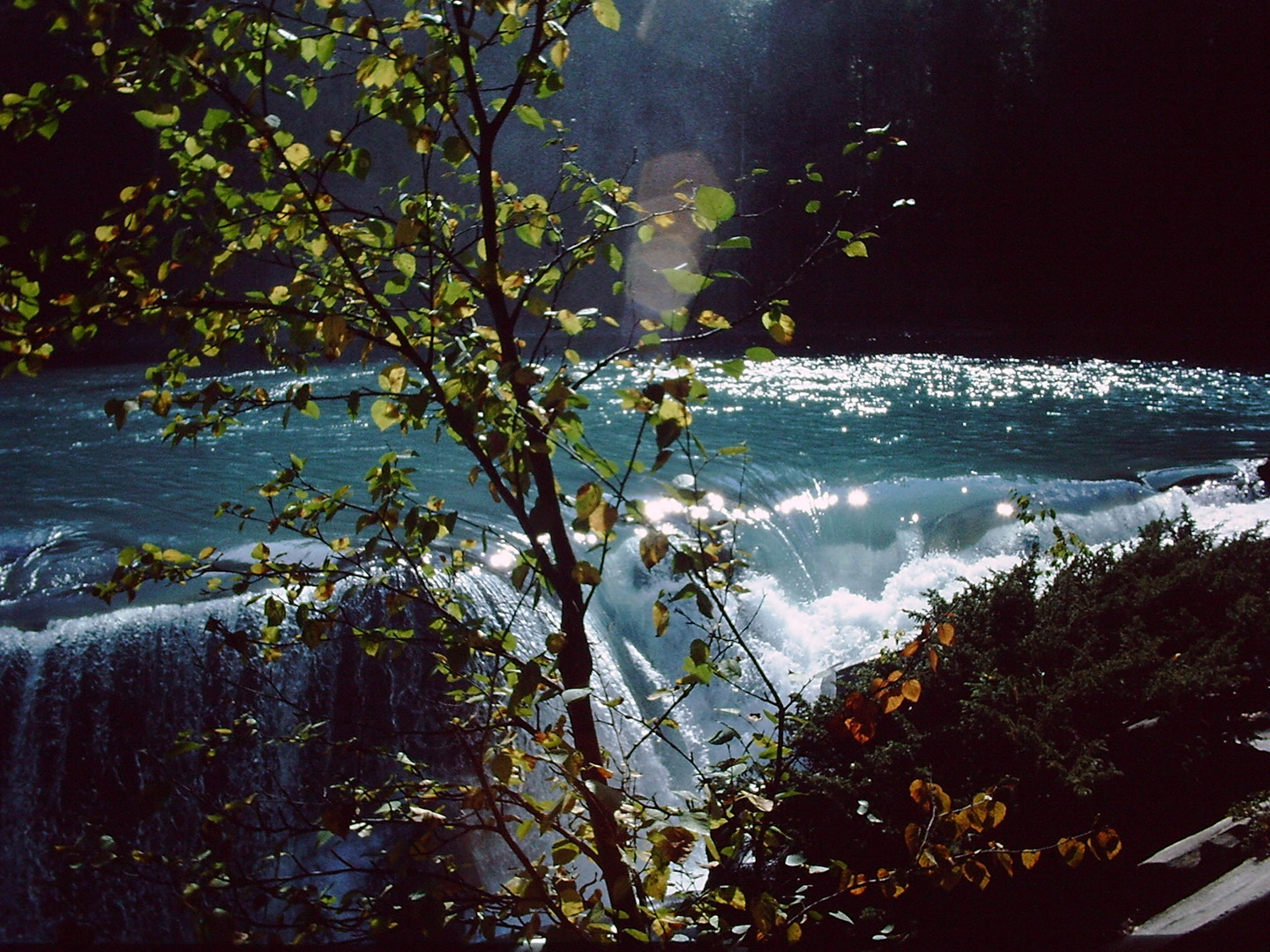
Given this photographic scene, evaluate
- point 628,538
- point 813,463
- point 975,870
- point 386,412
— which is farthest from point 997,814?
point 813,463

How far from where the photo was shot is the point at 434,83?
1.32m

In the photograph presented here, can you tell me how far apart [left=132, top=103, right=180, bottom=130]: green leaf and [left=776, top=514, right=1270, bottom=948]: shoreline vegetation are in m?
1.81

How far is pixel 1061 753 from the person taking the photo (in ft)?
9.45

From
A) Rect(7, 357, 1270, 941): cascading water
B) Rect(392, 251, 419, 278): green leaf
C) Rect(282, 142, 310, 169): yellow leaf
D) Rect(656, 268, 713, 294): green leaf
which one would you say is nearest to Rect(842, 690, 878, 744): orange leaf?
Rect(7, 357, 1270, 941): cascading water

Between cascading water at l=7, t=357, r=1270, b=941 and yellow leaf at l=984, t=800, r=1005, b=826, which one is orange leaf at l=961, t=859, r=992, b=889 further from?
cascading water at l=7, t=357, r=1270, b=941

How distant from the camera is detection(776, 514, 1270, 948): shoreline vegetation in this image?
2.62 metres

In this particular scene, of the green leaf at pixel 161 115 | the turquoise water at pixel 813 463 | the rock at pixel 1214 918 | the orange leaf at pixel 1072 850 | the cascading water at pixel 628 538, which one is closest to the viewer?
the green leaf at pixel 161 115

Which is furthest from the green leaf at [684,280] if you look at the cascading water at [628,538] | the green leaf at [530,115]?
the green leaf at [530,115]

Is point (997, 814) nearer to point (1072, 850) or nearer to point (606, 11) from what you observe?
point (1072, 850)

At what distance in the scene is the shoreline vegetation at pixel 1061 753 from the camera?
2617 millimetres

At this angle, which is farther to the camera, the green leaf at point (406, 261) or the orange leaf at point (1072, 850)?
the orange leaf at point (1072, 850)

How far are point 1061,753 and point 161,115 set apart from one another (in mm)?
2867

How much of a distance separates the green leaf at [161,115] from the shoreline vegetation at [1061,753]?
1.81 meters

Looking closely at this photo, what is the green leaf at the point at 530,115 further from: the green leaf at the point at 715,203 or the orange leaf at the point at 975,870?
the orange leaf at the point at 975,870
